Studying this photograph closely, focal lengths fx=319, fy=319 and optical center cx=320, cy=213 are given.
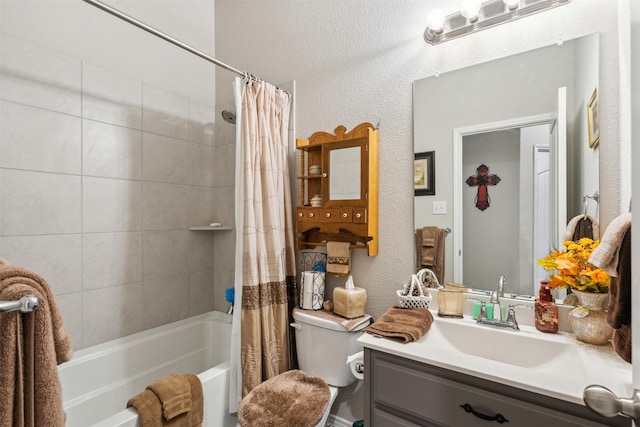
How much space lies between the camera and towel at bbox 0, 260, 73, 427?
2.54ft

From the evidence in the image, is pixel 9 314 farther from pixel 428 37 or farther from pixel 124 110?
pixel 428 37

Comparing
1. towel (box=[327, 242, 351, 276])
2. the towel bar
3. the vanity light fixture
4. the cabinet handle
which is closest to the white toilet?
towel (box=[327, 242, 351, 276])

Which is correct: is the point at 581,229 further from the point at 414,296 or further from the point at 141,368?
the point at 141,368

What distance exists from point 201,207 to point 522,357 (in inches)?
82.3

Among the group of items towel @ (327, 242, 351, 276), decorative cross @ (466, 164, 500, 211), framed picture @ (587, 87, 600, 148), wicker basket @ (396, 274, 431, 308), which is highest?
framed picture @ (587, 87, 600, 148)

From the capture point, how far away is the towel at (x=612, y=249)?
858 mm

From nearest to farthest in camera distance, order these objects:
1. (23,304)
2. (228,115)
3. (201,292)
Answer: (23,304) → (228,115) → (201,292)

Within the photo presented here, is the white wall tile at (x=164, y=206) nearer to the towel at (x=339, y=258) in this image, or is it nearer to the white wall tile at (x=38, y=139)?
the white wall tile at (x=38, y=139)

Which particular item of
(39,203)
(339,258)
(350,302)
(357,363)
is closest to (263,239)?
(339,258)

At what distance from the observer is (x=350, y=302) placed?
1.59 metres

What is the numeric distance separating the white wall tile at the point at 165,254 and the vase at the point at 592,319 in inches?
85.0

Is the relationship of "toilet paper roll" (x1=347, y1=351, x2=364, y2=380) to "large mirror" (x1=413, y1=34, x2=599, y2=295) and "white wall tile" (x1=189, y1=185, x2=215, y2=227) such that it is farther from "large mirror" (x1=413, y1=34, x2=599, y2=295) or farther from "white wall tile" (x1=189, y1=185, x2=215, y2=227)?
"white wall tile" (x1=189, y1=185, x2=215, y2=227)

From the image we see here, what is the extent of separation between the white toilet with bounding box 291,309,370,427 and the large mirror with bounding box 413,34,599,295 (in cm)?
57

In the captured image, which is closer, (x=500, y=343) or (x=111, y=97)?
(x=500, y=343)
